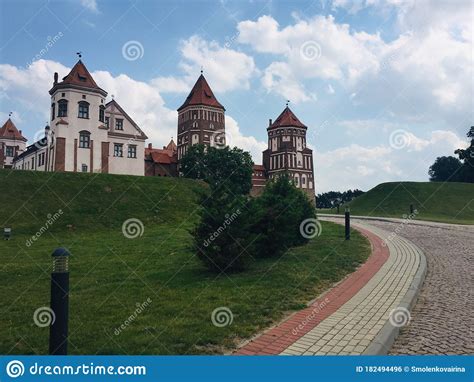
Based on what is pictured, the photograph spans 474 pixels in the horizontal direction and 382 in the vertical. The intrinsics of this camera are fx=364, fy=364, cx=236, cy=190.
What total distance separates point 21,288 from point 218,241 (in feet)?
17.3

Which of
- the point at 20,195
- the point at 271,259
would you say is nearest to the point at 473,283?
the point at 271,259

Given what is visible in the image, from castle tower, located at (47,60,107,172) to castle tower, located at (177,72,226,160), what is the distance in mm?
32265

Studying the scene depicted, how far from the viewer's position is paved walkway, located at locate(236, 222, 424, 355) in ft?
17.3

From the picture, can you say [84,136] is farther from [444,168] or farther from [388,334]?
[444,168]

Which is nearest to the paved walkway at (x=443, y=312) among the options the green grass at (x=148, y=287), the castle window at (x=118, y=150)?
the green grass at (x=148, y=287)

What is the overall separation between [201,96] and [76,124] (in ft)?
128

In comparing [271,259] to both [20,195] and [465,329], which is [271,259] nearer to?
[465,329]

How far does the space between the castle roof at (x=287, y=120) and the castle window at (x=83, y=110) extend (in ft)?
164

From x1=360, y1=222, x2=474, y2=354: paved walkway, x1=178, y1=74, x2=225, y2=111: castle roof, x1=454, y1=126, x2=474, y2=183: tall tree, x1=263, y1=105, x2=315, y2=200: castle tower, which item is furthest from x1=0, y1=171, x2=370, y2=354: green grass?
x1=454, y1=126, x2=474, y2=183: tall tree

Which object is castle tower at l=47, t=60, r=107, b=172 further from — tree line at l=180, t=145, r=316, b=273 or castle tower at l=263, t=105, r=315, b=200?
castle tower at l=263, t=105, r=315, b=200

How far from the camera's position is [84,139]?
43.5m

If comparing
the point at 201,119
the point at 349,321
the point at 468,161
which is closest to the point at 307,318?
the point at 349,321

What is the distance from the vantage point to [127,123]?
164 ft

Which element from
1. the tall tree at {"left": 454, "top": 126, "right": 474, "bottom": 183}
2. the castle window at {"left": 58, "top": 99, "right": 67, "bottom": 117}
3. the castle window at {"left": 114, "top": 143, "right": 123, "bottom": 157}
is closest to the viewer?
the castle window at {"left": 58, "top": 99, "right": 67, "bottom": 117}
